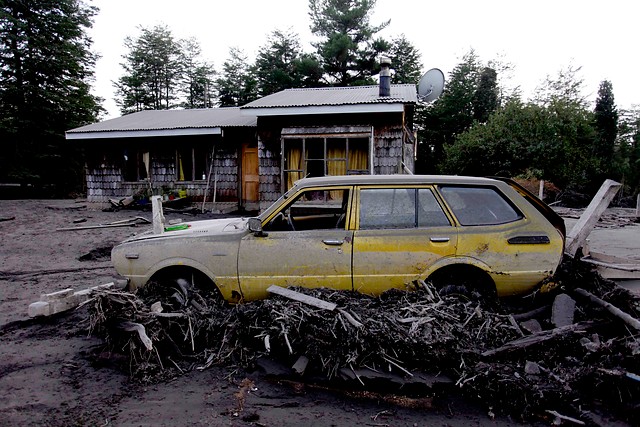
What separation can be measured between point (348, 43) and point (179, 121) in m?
18.6

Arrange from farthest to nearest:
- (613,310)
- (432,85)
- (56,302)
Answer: (432,85) → (56,302) → (613,310)

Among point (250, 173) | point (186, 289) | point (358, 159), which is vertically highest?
point (358, 159)

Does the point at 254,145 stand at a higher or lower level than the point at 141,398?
higher

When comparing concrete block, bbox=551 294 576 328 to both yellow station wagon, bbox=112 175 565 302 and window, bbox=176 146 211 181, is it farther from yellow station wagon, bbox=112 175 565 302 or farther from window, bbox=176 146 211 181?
window, bbox=176 146 211 181

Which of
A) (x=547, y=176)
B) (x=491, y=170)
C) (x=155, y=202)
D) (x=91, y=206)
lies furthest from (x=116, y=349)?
(x=547, y=176)

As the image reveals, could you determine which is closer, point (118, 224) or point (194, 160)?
point (118, 224)

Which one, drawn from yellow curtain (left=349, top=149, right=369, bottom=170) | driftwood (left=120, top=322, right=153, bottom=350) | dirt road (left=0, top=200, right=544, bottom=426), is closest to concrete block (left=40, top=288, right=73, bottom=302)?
dirt road (left=0, top=200, right=544, bottom=426)

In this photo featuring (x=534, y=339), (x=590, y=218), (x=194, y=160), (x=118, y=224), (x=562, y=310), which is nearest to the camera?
(x=534, y=339)

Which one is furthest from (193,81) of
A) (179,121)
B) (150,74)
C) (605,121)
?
(605,121)

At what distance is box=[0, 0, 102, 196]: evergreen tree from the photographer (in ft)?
81.9

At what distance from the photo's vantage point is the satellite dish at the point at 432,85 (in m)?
14.1

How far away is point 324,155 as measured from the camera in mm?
13516

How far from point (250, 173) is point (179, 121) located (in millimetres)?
4459

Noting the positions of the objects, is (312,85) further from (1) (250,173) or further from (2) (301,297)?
(2) (301,297)
